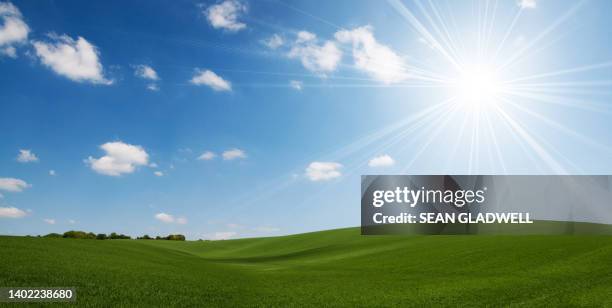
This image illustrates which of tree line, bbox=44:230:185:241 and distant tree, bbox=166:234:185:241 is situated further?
distant tree, bbox=166:234:185:241

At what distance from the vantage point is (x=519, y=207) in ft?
176

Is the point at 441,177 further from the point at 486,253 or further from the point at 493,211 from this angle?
the point at 486,253

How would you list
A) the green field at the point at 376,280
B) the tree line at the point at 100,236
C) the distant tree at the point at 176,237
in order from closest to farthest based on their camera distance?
the green field at the point at 376,280
the tree line at the point at 100,236
the distant tree at the point at 176,237

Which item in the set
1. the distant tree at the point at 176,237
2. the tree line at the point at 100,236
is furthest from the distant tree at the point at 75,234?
the distant tree at the point at 176,237

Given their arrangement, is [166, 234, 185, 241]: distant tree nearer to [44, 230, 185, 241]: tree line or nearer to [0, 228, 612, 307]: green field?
[44, 230, 185, 241]: tree line

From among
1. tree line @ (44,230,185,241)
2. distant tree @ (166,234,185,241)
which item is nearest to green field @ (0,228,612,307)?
tree line @ (44,230,185,241)

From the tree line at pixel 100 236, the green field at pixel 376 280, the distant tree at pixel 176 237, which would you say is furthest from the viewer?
the distant tree at pixel 176 237

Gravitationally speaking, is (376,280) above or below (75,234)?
below

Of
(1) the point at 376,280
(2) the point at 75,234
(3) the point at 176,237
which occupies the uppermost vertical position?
(2) the point at 75,234

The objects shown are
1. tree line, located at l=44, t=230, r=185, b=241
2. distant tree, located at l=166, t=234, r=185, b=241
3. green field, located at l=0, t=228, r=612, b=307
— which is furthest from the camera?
distant tree, located at l=166, t=234, r=185, b=241

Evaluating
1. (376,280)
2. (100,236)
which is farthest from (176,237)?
(376,280)

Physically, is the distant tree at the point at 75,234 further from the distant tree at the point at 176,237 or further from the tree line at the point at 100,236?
the distant tree at the point at 176,237

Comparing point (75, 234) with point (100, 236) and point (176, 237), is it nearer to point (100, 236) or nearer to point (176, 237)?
point (100, 236)

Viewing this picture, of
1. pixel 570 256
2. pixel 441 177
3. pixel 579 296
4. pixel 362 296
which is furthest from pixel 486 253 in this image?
pixel 362 296
